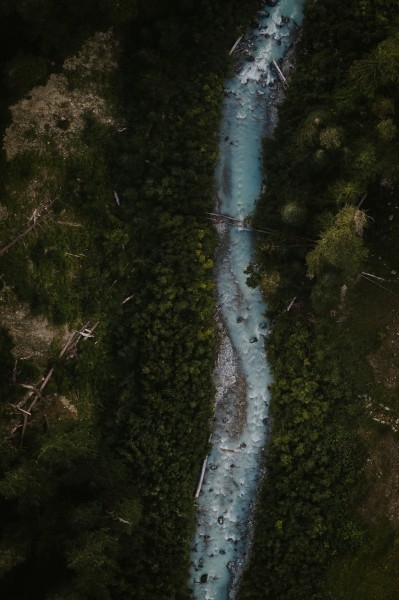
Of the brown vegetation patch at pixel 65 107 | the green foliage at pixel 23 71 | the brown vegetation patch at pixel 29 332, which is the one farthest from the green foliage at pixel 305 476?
the green foliage at pixel 23 71

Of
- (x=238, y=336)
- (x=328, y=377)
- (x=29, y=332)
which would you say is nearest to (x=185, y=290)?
(x=238, y=336)

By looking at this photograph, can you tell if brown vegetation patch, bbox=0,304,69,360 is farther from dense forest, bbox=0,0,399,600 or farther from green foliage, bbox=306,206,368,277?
green foliage, bbox=306,206,368,277

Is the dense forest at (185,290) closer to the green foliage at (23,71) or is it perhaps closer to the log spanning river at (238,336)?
the log spanning river at (238,336)

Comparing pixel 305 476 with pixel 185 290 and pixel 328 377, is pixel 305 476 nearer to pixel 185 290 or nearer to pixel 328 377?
pixel 328 377

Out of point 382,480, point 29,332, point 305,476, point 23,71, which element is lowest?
point 305,476

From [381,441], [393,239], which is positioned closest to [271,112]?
[393,239]

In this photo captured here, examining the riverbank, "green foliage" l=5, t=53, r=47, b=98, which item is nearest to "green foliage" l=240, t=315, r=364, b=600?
the riverbank

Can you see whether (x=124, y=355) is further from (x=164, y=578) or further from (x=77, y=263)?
(x=164, y=578)
